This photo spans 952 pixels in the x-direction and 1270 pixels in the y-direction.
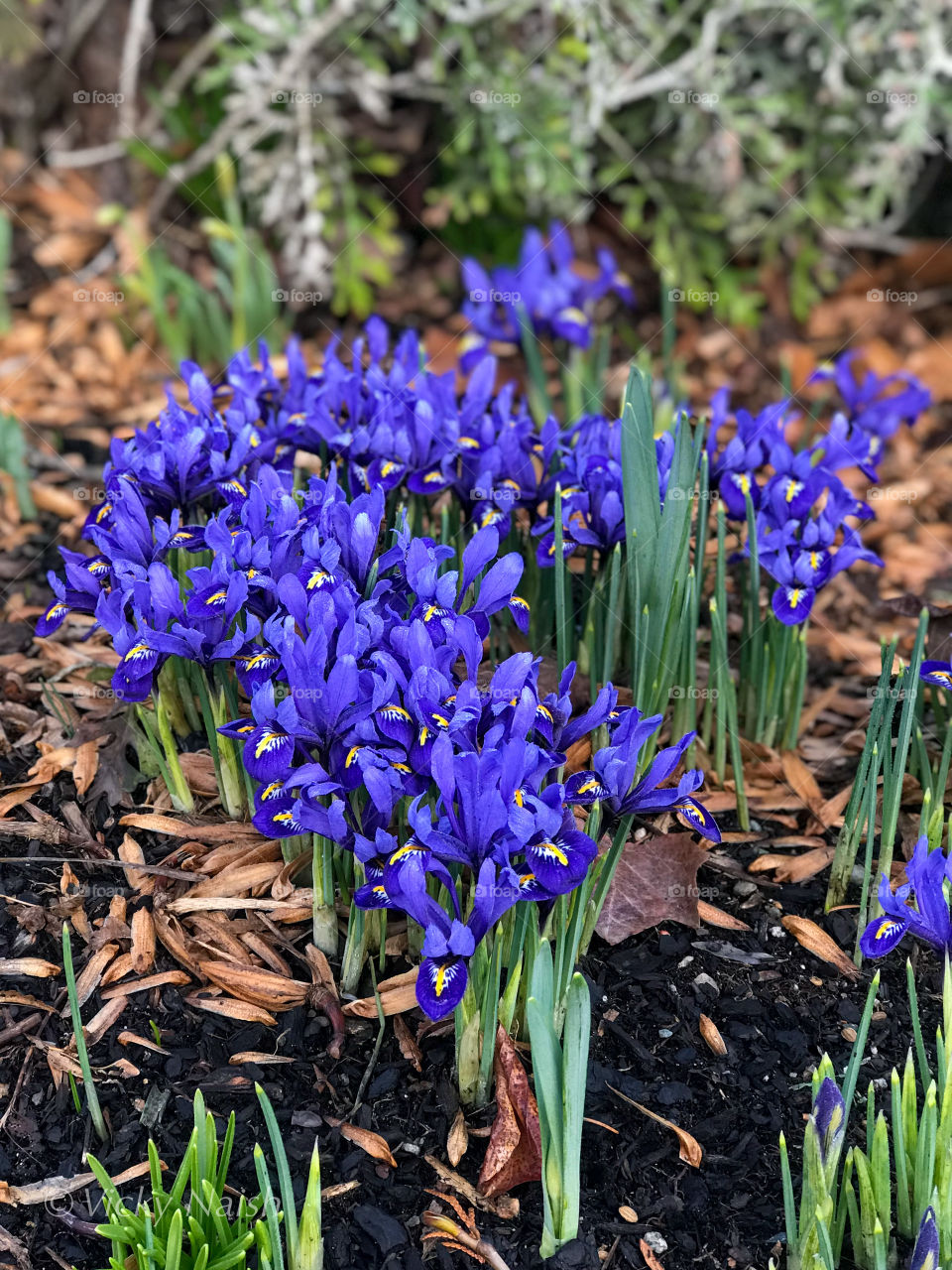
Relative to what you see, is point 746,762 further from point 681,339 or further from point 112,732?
point 681,339

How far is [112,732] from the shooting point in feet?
8.98

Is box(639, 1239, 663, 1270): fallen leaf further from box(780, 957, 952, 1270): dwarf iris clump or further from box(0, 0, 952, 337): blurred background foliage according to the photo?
box(0, 0, 952, 337): blurred background foliage

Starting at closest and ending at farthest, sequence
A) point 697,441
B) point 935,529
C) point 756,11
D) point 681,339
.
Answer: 1. point 697,441
2. point 935,529
3. point 756,11
4. point 681,339

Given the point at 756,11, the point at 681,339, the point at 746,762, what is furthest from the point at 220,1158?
the point at 756,11

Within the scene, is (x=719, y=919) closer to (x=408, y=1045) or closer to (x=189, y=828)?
(x=408, y=1045)

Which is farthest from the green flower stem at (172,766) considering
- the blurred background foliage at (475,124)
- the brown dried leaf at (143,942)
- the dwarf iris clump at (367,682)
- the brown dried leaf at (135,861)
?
the blurred background foliage at (475,124)

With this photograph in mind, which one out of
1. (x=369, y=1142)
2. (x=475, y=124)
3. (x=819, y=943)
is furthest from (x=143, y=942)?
(x=475, y=124)

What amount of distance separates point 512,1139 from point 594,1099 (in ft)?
0.66

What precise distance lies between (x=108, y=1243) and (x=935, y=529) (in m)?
3.51

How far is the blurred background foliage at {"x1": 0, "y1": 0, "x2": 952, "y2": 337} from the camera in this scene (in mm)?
4465

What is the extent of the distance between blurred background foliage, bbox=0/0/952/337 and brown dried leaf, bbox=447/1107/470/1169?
121 inches

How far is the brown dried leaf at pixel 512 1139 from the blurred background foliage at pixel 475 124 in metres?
3.07

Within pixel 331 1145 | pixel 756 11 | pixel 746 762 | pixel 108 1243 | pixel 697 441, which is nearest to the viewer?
pixel 108 1243

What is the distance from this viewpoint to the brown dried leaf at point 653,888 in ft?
7.92
